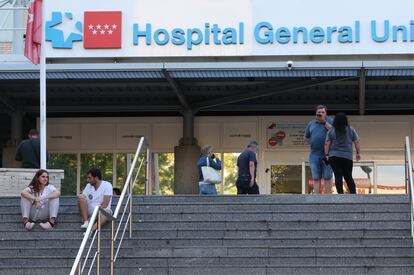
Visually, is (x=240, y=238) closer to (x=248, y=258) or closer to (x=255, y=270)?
(x=248, y=258)

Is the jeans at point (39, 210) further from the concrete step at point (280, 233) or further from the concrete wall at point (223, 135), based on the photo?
the concrete wall at point (223, 135)

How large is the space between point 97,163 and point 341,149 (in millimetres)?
11040

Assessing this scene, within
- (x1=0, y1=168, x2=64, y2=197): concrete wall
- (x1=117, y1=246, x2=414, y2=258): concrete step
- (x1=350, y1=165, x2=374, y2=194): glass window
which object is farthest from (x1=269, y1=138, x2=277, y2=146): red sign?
(x1=117, y1=246, x2=414, y2=258): concrete step


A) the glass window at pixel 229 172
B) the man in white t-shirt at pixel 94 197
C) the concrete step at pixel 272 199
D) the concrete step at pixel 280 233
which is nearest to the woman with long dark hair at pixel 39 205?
the man in white t-shirt at pixel 94 197

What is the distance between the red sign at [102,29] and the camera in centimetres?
1894

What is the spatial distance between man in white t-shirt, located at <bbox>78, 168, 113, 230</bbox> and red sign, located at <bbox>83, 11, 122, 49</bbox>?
8650mm

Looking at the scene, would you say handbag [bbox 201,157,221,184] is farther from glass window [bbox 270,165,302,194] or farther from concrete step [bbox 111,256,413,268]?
glass window [bbox 270,165,302,194]

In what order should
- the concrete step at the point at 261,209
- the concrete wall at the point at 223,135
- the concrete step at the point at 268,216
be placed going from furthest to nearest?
the concrete wall at the point at 223,135
the concrete step at the point at 261,209
the concrete step at the point at 268,216

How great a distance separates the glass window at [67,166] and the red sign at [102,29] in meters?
4.01

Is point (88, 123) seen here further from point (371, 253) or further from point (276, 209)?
point (371, 253)

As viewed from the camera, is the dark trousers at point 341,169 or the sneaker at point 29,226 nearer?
the sneaker at point 29,226

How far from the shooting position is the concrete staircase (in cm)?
916

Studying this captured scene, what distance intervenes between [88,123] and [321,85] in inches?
263

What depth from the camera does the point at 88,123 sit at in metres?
21.9
